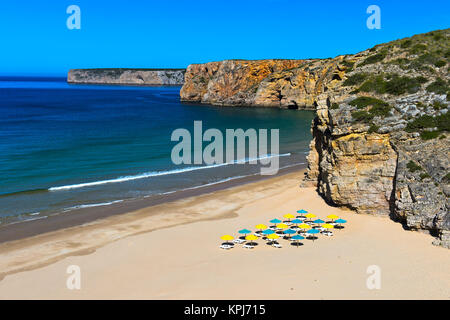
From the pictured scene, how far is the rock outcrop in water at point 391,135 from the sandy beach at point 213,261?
4.12 ft

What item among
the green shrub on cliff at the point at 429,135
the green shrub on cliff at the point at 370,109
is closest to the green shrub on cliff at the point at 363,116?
the green shrub on cliff at the point at 370,109

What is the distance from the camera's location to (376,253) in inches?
765

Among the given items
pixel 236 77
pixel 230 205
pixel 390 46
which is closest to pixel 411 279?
pixel 230 205

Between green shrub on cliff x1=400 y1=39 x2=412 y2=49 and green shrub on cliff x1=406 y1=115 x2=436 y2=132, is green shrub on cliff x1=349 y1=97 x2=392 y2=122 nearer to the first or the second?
green shrub on cliff x1=406 y1=115 x2=436 y2=132

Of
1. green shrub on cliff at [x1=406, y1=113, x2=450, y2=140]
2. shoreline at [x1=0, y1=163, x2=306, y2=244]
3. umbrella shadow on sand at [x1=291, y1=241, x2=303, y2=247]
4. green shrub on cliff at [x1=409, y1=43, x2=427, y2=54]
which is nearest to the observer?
umbrella shadow on sand at [x1=291, y1=241, x2=303, y2=247]

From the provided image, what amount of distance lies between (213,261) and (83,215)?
38.9ft

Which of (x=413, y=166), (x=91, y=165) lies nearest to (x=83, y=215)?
(x=91, y=165)

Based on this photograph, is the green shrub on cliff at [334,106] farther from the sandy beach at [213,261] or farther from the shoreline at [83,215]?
the shoreline at [83,215]

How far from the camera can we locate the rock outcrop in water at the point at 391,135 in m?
21.9

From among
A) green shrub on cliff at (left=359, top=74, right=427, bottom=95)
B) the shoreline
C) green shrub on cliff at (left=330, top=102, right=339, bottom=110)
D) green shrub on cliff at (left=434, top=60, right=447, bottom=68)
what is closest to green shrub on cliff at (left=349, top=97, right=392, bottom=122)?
green shrub on cliff at (left=330, top=102, right=339, bottom=110)

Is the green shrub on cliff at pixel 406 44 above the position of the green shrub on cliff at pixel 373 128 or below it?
above

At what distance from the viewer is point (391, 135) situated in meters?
24.1

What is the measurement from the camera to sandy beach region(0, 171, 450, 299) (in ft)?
53.4

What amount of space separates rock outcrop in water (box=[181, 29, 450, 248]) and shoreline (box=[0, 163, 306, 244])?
9593 mm
